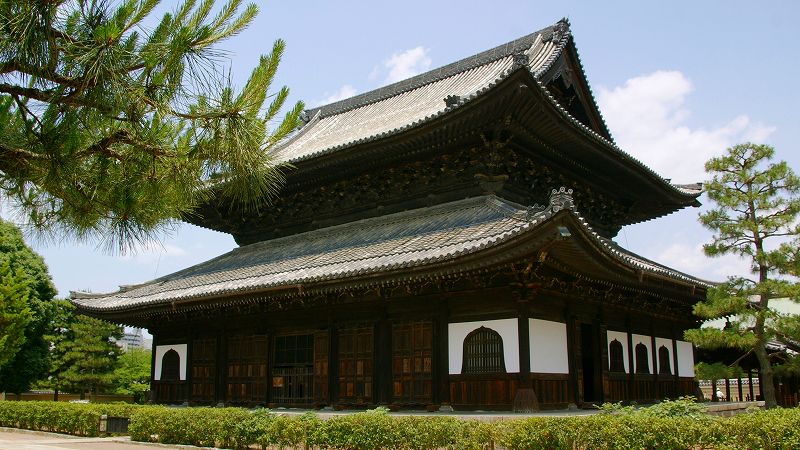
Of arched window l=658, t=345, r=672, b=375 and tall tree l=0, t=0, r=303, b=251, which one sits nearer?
tall tree l=0, t=0, r=303, b=251

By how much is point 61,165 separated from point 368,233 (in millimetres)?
11761

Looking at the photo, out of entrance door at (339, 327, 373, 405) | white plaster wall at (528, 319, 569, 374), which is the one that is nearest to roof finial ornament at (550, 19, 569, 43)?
white plaster wall at (528, 319, 569, 374)

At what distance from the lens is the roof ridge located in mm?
21281

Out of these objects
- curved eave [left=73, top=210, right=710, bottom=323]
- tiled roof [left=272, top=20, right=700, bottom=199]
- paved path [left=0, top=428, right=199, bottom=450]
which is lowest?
paved path [left=0, top=428, right=199, bottom=450]

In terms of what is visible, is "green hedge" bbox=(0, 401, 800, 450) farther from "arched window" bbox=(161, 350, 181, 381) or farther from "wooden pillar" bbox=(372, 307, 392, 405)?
"arched window" bbox=(161, 350, 181, 381)

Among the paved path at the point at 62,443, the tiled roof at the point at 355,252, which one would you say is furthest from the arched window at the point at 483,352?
the paved path at the point at 62,443

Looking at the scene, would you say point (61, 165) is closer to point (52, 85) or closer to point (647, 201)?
point (52, 85)

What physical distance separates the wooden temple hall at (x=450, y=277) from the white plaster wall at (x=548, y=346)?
53 millimetres

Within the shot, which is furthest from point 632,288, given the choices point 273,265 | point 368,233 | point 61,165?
point 61,165

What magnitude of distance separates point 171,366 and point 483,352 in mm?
11296

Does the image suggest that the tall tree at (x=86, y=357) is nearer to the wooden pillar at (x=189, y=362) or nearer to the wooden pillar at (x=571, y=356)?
the wooden pillar at (x=189, y=362)

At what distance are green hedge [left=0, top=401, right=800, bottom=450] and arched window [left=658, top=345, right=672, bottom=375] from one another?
765cm

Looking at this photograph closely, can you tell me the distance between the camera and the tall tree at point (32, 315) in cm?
3703

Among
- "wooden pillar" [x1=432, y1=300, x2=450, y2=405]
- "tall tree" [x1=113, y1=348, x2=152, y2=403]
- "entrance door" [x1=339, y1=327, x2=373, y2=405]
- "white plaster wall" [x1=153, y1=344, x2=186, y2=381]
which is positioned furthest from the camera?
"tall tree" [x1=113, y1=348, x2=152, y2=403]
